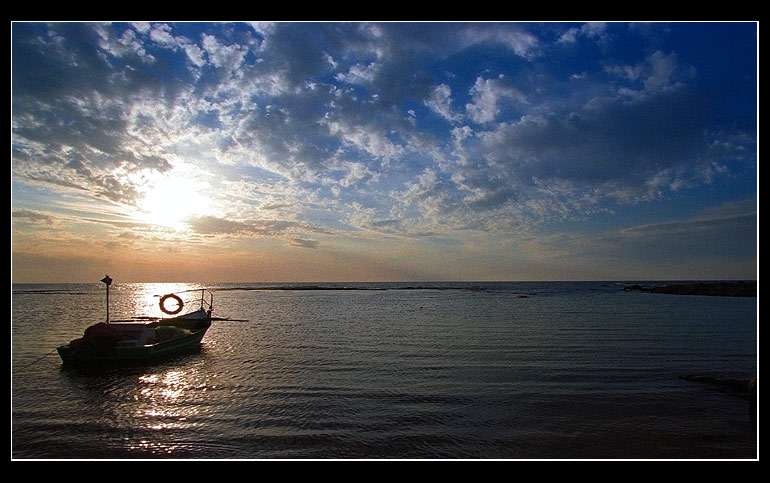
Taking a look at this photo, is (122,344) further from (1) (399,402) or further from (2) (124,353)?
(1) (399,402)

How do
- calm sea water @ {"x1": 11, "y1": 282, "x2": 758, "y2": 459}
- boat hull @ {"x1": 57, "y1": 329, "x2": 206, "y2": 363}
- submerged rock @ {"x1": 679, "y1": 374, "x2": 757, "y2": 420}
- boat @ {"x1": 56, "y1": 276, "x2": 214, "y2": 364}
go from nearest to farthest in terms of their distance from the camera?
1. calm sea water @ {"x1": 11, "y1": 282, "x2": 758, "y2": 459}
2. submerged rock @ {"x1": 679, "y1": 374, "x2": 757, "y2": 420}
3. boat hull @ {"x1": 57, "y1": 329, "x2": 206, "y2": 363}
4. boat @ {"x1": 56, "y1": 276, "x2": 214, "y2": 364}

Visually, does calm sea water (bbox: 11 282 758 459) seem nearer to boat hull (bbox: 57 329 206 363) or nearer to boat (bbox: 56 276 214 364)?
boat hull (bbox: 57 329 206 363)

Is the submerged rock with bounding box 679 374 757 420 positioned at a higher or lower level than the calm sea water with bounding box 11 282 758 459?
higher

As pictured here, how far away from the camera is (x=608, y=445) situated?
1134cm

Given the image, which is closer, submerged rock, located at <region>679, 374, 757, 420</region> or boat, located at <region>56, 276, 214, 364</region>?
submerged rock, located at <region>679, 374, 757, 420</region>

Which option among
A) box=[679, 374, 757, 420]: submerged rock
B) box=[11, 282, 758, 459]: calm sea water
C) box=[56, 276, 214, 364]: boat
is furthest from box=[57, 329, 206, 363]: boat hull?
box=[679, 374, 757, 420]: submerged rock

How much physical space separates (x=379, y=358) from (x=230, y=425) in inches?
451

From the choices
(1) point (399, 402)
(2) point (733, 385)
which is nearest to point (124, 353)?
(1) point (399, 402)

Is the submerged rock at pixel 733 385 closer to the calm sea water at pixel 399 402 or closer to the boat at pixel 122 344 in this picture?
the calm sea water at pixel 399 402

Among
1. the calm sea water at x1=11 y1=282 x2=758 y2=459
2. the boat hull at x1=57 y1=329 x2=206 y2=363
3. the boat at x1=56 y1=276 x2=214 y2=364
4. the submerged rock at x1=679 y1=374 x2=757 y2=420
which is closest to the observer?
the calm sea water at x1=11 y1=282 x2=758 y2=459

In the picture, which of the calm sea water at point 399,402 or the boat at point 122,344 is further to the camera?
the boat at point 122,344

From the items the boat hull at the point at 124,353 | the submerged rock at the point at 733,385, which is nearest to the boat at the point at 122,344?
the boat hull at the point at 124,353
